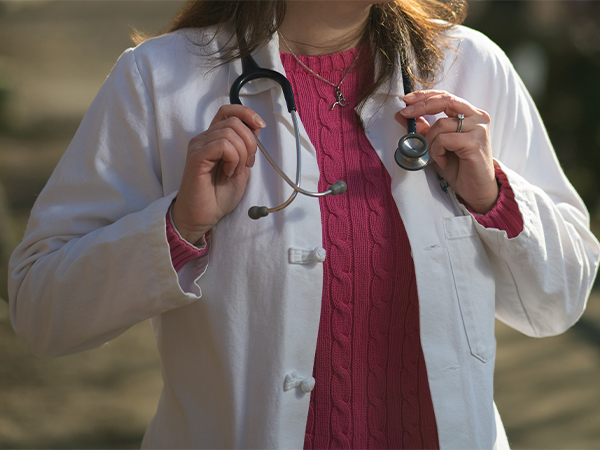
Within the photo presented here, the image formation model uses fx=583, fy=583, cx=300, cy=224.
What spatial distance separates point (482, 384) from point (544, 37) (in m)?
4.85

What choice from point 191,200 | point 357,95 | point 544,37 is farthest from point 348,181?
point 544,37

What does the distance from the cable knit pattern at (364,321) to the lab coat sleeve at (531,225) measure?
219 millimetres

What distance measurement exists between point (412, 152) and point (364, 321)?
1.20 feet

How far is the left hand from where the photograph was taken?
1.18m

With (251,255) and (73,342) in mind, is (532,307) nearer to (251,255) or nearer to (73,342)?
(251,255)

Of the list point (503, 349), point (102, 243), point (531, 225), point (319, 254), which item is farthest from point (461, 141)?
point (503, 349)

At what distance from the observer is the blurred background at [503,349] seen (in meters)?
3.29

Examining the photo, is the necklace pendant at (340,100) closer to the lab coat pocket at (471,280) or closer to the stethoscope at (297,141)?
the stethoscope at (297,141)

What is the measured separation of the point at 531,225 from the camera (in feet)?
4.04

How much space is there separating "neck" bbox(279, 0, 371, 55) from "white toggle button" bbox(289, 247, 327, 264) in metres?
0.50

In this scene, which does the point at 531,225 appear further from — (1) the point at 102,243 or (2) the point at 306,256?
(1) the point at 102,243

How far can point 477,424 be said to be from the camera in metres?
1.24

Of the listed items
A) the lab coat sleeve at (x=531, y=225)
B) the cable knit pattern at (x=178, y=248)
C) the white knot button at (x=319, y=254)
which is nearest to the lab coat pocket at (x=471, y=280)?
the lab coat sleeve at (x=531, y=225)

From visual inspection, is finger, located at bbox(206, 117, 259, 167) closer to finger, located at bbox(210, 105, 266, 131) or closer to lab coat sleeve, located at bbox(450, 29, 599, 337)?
finger, located at bbox(210, 105, 266, 131)
